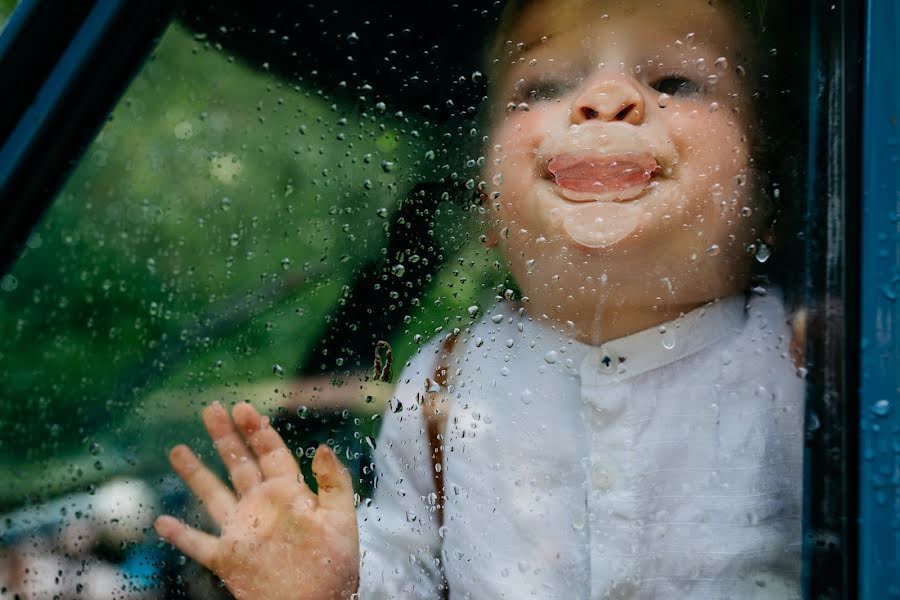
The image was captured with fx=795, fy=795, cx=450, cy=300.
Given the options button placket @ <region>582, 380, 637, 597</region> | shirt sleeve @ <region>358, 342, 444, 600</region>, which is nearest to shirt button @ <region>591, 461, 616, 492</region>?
button placket @ <region>582, 380, 637, 597</region>

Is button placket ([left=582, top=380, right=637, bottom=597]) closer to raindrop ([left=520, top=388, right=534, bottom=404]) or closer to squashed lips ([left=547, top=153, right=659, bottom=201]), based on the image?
raindrop ([left=520, top=388, right=534, bottom=404])

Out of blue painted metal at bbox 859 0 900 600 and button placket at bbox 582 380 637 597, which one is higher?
blue painted metal at bbox 859 0 900 600

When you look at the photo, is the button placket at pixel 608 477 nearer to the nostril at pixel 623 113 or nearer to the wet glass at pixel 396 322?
the wet glass at pixel 396 322

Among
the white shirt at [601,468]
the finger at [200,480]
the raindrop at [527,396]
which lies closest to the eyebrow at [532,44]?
the white shirt at [601,468]

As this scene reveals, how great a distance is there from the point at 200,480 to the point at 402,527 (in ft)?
0.94

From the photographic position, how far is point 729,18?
0.93 metres

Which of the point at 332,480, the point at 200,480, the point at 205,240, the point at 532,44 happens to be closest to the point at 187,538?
the point at 200,480

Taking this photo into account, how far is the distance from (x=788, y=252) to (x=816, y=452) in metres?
0.22

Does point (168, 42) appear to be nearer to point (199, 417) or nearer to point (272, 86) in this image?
point (272, 86)

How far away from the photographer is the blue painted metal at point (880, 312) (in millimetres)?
762

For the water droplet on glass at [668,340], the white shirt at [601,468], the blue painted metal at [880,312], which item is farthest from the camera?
the water droplet on glass at [668,340]

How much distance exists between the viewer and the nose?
3.23 feet

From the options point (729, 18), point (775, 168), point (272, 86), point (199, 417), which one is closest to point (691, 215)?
point (775, 168)

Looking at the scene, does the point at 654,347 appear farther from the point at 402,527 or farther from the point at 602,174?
the point at 402,527
